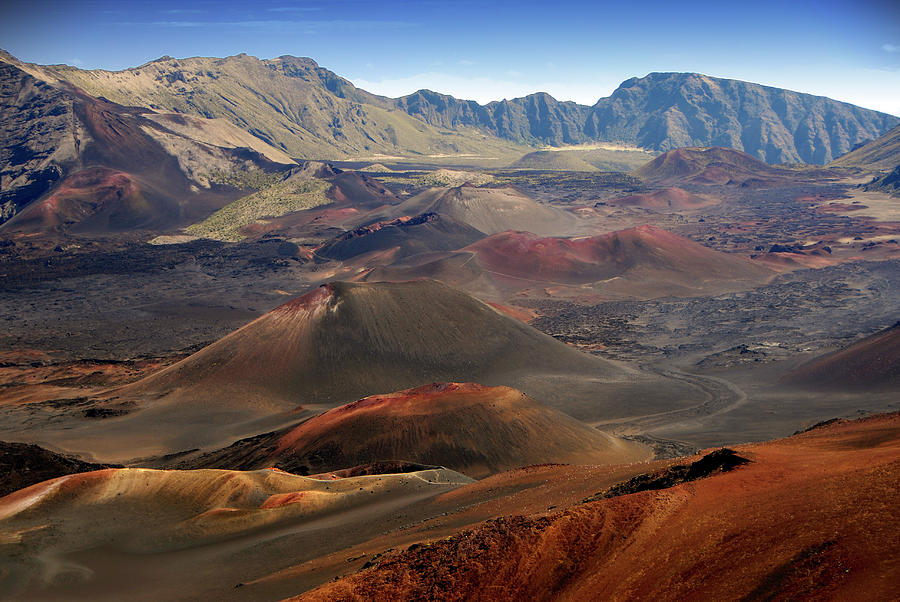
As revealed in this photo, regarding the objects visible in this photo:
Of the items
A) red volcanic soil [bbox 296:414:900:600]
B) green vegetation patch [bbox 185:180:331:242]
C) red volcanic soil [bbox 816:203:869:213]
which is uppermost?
green vegetation patch [bbox 185:180:331:242]

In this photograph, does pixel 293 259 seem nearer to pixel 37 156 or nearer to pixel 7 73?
pixel 37 156

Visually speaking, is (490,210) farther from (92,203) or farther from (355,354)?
(355,354)

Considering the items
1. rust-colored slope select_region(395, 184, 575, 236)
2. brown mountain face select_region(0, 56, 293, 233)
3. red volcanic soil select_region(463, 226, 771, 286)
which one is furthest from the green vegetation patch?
red volcanic soil select_region(463, 226, 771, 286)

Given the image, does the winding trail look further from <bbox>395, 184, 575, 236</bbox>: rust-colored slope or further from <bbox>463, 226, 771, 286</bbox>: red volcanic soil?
<bbox>395, 184, 575, 236</bbox>: rust-colored slope

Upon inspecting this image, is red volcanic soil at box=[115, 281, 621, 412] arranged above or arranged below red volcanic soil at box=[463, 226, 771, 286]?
below

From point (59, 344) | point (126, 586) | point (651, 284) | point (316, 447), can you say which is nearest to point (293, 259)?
point (59, 344)

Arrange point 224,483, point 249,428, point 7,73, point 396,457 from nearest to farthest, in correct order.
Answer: point 224,483 < point 396,457 < point 249,428 < point 7,73

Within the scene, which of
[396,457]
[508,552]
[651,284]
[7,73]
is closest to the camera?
[508,552]

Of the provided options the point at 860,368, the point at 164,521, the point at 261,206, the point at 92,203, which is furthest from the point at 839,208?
the point at 164,521
